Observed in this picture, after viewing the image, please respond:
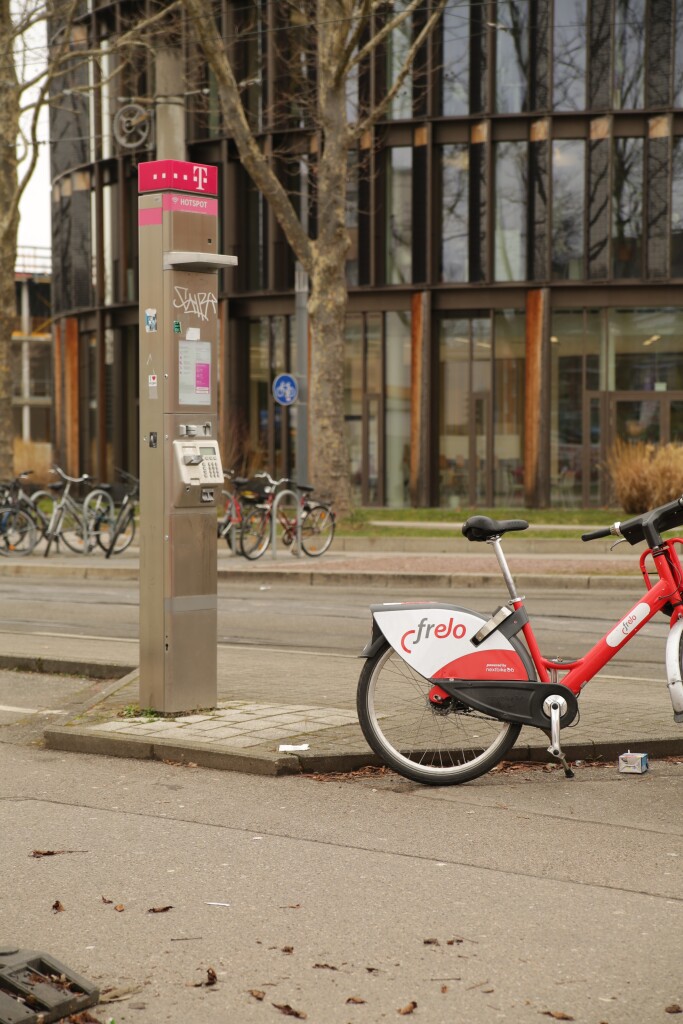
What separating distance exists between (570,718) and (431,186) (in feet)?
97.1

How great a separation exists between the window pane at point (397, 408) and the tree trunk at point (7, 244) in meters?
9.93

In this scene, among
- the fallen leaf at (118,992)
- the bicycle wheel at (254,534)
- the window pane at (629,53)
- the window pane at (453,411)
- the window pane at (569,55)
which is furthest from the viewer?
the window pane at (453,411)

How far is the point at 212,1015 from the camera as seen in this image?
353 cm

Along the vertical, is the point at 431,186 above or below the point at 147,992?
above

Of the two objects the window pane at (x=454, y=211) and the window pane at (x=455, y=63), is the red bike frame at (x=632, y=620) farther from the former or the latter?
the window pane at (x=455, y=63)

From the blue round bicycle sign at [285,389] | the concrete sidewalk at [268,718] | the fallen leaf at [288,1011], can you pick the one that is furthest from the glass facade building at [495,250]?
the fallen leaf at [288,1011]

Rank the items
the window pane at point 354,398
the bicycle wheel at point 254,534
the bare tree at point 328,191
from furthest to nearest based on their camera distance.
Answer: the window pane at point 354,398
the bare tree at point 328,191
the bicycle wheel at point 254,534

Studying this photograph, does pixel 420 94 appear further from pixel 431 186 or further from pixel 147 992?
pixel 147 992

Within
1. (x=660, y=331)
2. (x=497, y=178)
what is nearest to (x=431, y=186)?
(x=497, y=178)

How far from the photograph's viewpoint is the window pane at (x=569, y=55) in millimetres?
32844

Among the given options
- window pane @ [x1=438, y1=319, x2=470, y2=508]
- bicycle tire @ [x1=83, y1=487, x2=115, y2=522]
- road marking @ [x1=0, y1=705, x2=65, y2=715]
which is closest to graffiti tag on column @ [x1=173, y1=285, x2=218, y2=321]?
road marking @ [x1=0, y1=705, x2=65, y2=715]

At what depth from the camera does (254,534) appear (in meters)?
20.4

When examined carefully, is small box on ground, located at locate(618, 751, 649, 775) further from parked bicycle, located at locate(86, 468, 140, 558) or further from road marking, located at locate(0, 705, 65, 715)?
parked bicycle, located at locate(86, 468, 140, 558)

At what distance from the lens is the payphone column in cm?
719
